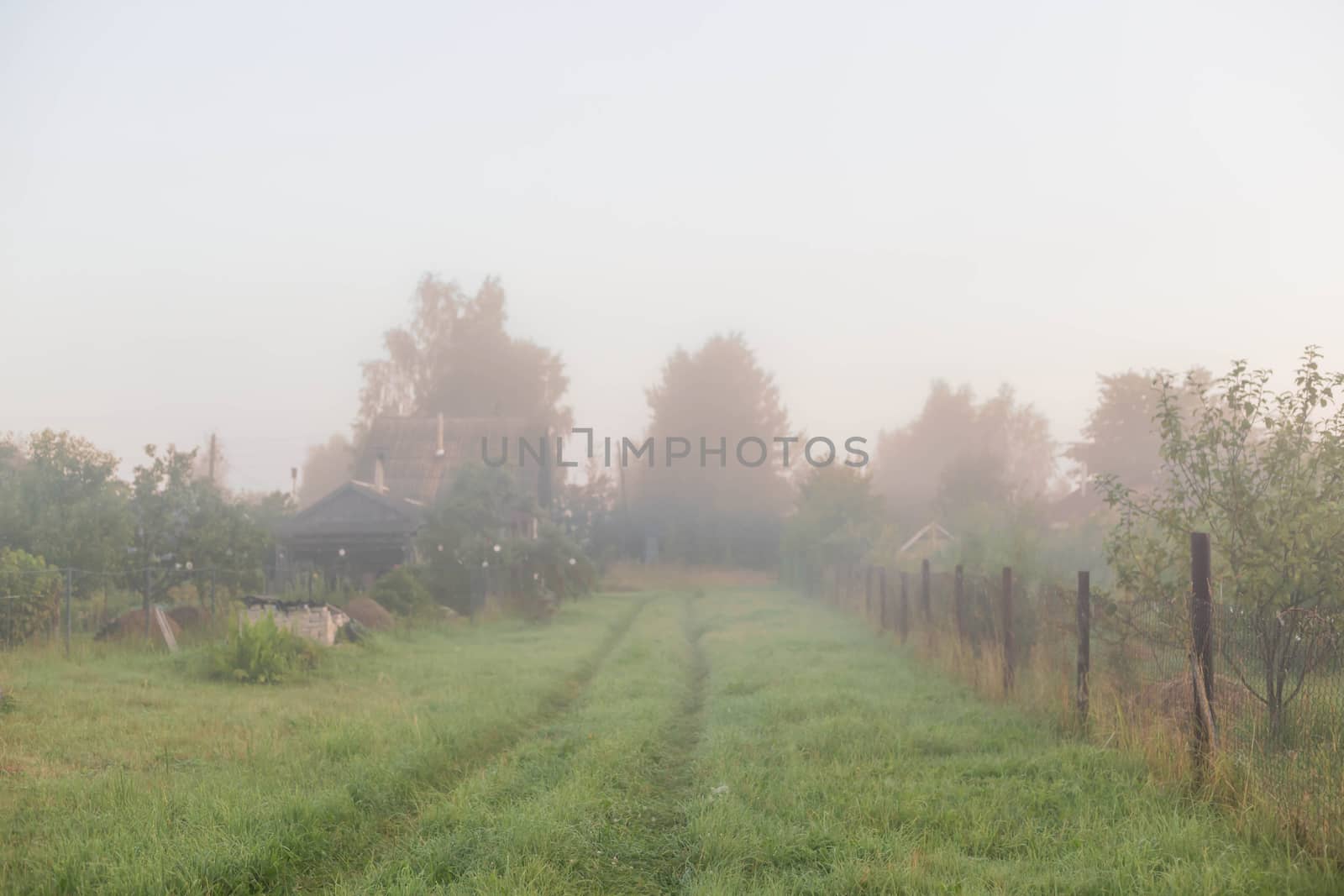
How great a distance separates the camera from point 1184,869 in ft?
17.3

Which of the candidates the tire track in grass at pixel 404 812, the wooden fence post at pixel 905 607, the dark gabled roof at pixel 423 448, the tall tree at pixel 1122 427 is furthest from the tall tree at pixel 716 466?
the tire track in grass at pixel 404 812

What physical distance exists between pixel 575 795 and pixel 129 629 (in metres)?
11.1

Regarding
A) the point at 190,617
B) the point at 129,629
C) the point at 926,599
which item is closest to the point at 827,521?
the point at 926,599

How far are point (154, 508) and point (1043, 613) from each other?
1668cm

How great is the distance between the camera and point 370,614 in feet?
65.3

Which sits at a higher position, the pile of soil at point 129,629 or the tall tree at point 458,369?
the tall tree at point 458,369

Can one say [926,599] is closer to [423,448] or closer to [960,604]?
[960,604]

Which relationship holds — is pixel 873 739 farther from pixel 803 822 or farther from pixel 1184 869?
pixel 1184 869

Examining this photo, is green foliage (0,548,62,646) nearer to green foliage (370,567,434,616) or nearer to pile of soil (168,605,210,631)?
pile of soil (168,605,210,631)

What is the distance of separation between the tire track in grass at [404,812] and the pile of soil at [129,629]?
264 inches

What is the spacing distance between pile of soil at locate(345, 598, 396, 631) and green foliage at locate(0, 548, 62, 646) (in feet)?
18.7

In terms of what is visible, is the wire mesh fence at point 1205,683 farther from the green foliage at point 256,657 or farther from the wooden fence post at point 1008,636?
the green foliage at point 256,657

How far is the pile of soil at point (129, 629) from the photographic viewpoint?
1493 centimetres

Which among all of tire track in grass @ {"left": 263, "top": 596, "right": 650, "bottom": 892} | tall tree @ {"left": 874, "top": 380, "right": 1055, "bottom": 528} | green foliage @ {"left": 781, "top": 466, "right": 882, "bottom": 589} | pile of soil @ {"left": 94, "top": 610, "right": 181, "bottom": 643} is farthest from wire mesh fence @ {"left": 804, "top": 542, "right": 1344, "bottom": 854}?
tall tree @ {"left": 874, "top": 380, "right": 1055, "bottom": 528}
